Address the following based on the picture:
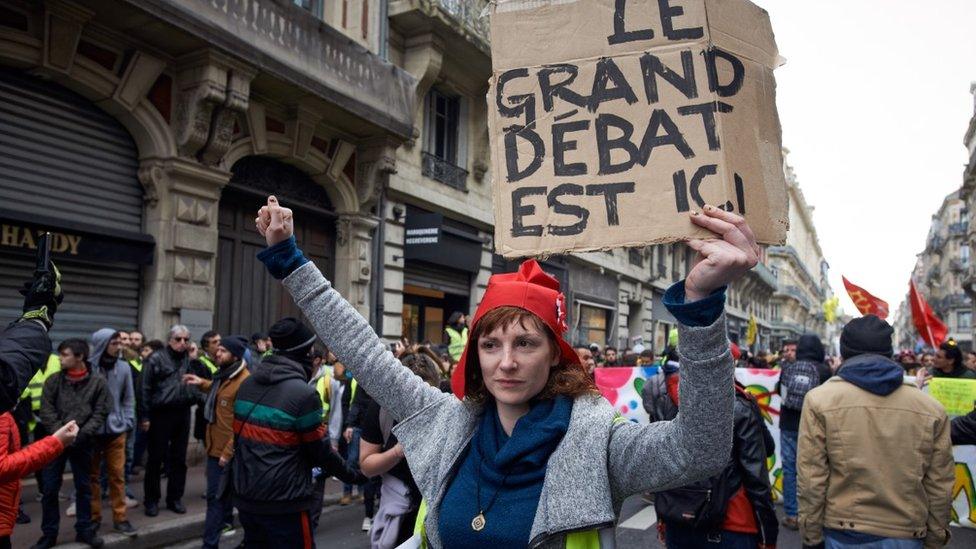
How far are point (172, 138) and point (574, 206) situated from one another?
8.97m

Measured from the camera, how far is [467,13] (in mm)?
14773

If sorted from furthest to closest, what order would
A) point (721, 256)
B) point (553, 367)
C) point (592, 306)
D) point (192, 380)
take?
point (592, 306) → point (192, 380) → point (553, 367) → point (721, 256)

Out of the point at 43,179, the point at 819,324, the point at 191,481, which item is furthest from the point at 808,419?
the point at 819,324

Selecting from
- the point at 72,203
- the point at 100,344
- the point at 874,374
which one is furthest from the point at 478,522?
the point at 72,203

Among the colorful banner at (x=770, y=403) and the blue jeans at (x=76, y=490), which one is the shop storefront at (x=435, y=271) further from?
the blue jeans at (x=76, y=490)

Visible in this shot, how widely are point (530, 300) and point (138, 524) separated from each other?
5932 millimetres

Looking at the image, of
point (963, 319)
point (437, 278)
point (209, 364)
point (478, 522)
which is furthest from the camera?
point (963, 319)

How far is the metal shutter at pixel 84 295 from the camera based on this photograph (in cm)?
798

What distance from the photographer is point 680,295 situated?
155 centimetres

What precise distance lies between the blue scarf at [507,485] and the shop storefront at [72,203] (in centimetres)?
799

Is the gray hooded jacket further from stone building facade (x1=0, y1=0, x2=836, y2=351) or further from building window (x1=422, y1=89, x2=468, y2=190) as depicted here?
building window (x1=422, y1=89, x2=468, y2=190)

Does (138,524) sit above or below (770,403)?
below

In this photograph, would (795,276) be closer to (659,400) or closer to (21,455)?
(659,400)

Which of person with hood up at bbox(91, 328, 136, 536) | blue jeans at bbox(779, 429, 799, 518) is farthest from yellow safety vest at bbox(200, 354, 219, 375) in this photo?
blue jeans at bbox(779, 429, 799, 518)
